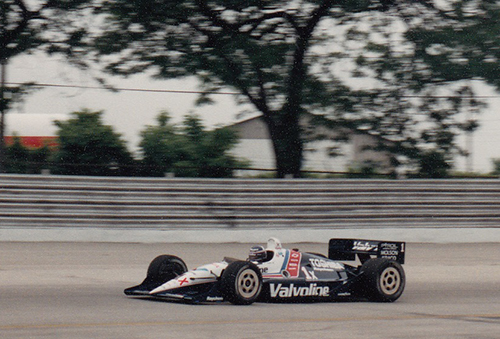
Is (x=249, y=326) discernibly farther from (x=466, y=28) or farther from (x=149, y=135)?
(x=466, y=28)

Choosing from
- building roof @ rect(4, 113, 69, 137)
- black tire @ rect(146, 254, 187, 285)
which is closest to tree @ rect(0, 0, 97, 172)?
building roof @ rect(4, 113, 69, 137)

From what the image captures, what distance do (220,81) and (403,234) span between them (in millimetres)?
5218

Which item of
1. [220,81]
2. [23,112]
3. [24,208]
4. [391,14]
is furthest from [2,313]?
[391,14]

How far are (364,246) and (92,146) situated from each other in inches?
332

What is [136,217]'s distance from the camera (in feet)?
54.4

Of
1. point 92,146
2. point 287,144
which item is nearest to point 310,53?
point 287,144

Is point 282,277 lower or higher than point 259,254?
lower

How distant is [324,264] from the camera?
10.3 metres

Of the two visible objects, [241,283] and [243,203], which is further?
[243,203]

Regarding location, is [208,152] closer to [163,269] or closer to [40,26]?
[40,26]

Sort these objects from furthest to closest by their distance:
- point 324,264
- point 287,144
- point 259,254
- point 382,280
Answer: point 287,144
point 382,280
point 324,264
point 259,254

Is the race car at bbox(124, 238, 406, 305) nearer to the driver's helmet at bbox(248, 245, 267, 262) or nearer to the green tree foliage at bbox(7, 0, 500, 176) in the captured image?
the driver's helmet at bbox(248, 245, 267, 262)

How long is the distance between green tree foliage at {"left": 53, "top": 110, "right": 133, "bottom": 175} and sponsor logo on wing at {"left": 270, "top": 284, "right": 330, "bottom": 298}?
27.3 feet

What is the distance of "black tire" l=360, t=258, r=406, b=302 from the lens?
10.4 m
